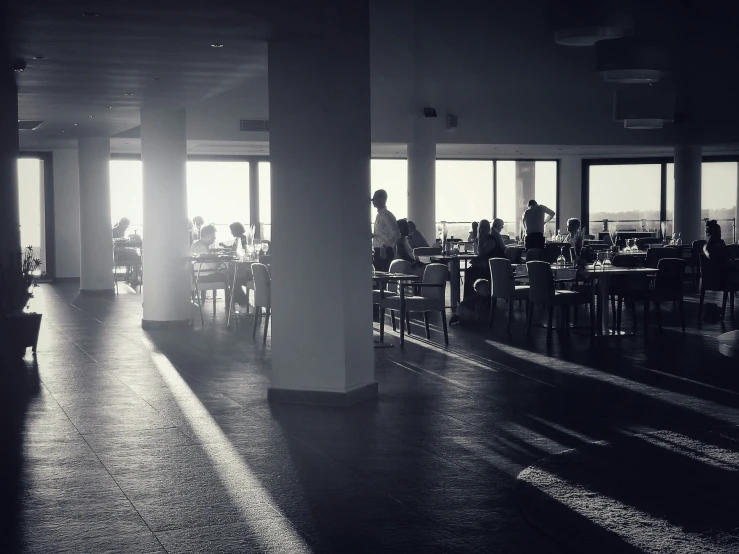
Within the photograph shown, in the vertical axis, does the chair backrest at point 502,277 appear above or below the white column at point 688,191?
below

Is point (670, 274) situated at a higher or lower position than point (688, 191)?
lower

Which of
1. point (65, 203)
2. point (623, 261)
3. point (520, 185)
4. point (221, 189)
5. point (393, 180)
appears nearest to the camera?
point (623, 261)

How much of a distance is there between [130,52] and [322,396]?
341 cm

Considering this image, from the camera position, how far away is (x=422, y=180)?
706 inches

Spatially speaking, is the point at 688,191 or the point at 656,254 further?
the point at 688,191

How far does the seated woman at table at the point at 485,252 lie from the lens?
12.2 metres

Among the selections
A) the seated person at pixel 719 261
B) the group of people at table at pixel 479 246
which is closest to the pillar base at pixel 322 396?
the group of people at table at pixel 479 246

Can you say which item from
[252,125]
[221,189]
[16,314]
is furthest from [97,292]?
[16,314]

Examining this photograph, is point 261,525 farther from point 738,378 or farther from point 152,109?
point 152,109

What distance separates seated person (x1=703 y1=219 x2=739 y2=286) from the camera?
12.2m

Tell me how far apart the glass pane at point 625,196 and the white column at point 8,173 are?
58.4 ft

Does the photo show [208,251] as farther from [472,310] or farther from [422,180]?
[422,180]

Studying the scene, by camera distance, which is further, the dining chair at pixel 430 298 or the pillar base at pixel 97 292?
the pillar base at pixel 97 292

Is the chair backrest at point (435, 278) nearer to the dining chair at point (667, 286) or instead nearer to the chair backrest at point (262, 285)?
the chair backrest at point (262, 285)
